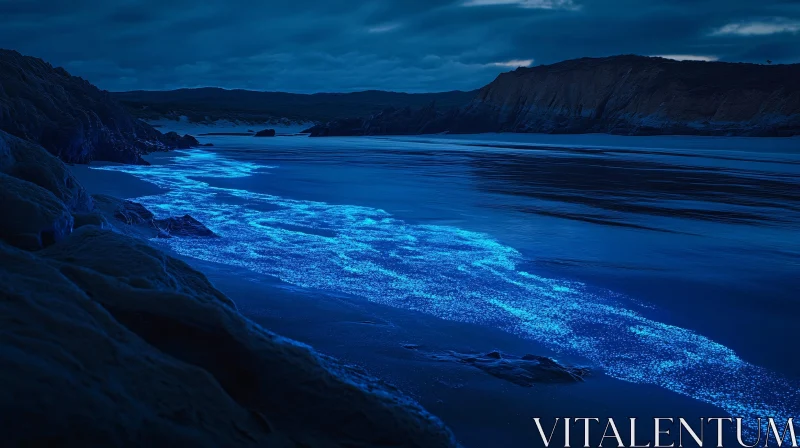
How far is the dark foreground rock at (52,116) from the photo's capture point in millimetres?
11453

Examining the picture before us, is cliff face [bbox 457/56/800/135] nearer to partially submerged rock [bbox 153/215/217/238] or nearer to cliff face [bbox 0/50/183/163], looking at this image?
cliff face [bbox 0/50/183/163]

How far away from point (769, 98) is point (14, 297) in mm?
40087

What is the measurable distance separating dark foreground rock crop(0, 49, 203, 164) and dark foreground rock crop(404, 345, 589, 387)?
10521mm

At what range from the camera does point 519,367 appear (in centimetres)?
316

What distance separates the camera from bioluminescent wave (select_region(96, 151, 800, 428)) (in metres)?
3.23

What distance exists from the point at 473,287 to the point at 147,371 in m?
3.33

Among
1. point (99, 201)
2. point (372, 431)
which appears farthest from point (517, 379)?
point (99, 201)

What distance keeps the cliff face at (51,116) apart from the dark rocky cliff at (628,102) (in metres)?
33.3

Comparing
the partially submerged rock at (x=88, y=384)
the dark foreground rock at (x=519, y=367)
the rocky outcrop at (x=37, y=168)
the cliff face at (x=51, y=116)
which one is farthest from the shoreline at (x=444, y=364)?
the cliff face at (x=51, y=116)

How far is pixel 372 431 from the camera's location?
81.8 inches

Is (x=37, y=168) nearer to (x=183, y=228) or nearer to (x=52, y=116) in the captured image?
(x=183, y=228)

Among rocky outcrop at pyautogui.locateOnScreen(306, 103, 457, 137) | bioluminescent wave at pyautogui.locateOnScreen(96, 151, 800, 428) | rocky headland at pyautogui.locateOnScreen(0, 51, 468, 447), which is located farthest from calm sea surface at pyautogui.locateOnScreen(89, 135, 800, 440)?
rocky outcrop at pyautogui.locateOnScreen(306, 103, 457, 137)

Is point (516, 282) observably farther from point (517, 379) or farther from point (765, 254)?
point (765, 254)

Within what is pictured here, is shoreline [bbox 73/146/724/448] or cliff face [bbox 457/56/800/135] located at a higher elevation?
cliff face [bbox 457/56/800/135]
